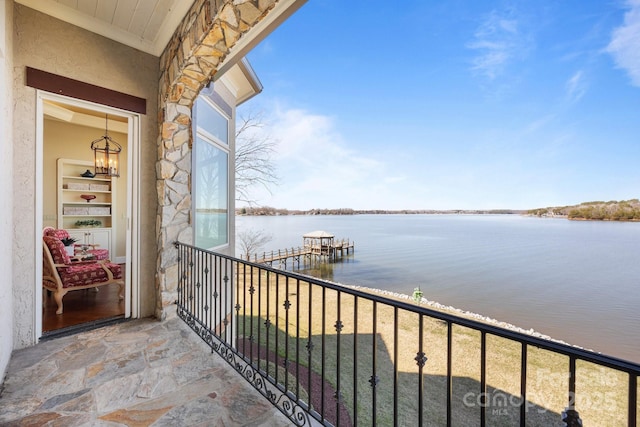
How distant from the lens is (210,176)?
155 inches

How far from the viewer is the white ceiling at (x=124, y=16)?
7.79ft

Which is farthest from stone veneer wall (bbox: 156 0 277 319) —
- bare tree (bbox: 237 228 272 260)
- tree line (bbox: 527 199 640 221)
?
tree line (bbox: 527 199 640 221)

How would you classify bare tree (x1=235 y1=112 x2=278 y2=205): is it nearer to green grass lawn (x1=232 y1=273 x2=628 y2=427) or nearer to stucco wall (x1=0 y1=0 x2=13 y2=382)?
green grass lawn (x1=232 y1=273 x2=628 y2=427)

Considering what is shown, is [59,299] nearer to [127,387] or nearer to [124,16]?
[127,387]

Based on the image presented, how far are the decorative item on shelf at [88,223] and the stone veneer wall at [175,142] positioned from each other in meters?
4.19

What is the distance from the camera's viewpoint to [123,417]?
5.20 ft

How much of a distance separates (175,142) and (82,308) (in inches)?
96.5

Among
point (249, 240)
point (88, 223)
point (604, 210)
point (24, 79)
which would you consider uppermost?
point (24, 79)

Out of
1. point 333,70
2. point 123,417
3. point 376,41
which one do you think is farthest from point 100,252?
point 376,41

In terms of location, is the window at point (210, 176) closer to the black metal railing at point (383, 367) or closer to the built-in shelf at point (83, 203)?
the black metal railing at point (383, 367)

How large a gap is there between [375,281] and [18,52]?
64.4 feet

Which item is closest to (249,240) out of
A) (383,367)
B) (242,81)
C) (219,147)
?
(383,367)

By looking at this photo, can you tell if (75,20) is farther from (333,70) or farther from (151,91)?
(333,70)

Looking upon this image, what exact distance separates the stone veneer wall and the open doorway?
1020 mm
